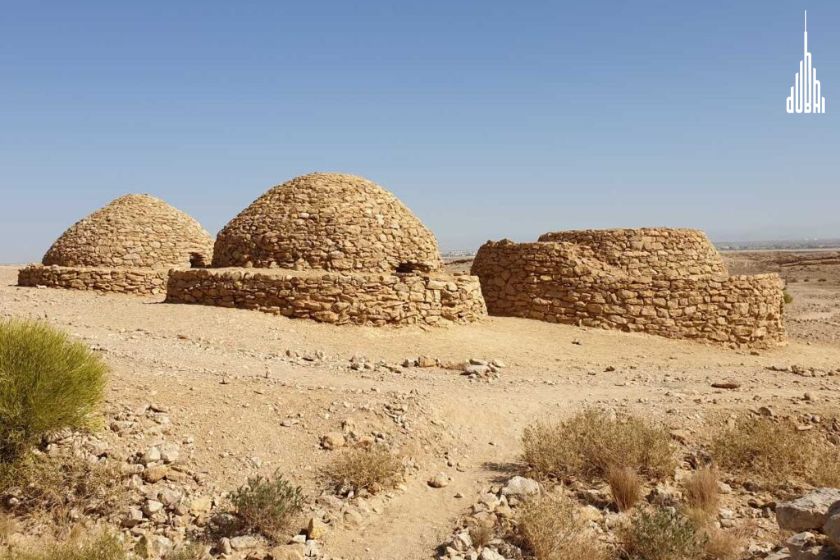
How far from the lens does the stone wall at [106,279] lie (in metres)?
17.1

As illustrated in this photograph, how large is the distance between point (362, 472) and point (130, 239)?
1603 centimetres

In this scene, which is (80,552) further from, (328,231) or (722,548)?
(328,231)

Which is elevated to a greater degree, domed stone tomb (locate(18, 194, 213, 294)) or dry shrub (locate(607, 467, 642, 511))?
domed stone tomb (locate(18, 194, 213, 294))

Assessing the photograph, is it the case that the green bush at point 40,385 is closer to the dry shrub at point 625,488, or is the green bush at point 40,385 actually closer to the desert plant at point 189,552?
the desert plant at point 189,552

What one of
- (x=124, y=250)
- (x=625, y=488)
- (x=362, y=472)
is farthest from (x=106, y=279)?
(x=625, y=488)

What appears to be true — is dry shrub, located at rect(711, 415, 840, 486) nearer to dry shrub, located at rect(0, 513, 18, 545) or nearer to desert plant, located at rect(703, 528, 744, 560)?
desert plant, located at rect(703, 528, 744, 560)

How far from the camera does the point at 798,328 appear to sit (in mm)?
18406

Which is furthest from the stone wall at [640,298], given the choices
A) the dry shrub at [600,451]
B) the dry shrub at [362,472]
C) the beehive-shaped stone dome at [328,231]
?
the dry shrub at [362,472]

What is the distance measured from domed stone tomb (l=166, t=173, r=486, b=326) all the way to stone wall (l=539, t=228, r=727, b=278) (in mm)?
3531

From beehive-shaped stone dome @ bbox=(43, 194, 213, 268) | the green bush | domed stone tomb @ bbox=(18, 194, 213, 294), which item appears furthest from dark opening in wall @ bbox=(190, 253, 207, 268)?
the green bush

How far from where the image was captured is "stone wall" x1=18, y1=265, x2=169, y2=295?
56.0ft

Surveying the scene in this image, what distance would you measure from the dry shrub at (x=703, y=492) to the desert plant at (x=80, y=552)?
437cm

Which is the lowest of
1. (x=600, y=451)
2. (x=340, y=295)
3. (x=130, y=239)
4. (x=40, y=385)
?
(x=600, y=451)

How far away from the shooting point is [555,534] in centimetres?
447
